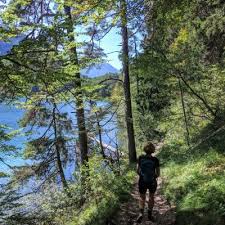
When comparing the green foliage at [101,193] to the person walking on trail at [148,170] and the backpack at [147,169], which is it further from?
the backpack at [147,169]

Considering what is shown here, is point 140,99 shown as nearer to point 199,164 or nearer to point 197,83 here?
point 197,83

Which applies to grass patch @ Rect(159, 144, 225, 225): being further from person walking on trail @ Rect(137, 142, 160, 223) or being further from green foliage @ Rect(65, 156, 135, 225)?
green foliage @ Rect(65, 156, 135, 225)

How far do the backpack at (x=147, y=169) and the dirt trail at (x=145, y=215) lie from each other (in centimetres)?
95

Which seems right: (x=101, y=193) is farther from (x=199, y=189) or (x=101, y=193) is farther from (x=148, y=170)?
(x=199, y=189)

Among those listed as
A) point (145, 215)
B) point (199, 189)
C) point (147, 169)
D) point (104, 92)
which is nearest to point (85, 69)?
point (104, 92)

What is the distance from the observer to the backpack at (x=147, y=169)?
9023mm

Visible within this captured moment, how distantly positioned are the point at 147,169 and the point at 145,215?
1534 millimetres

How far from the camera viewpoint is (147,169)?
9.02 metres

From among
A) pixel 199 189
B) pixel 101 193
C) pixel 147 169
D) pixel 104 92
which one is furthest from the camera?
pixel 104 92

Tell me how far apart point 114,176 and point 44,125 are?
10675 millimetres

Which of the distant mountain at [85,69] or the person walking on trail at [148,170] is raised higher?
the distant mountain at [85,69]

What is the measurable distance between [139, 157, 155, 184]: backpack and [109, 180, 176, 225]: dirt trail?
953mm

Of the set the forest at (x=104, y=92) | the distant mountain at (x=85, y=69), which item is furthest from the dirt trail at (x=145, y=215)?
the distant mountain at (x=85, y=69)

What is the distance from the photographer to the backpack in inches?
355
